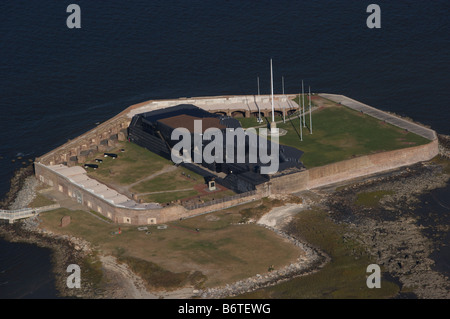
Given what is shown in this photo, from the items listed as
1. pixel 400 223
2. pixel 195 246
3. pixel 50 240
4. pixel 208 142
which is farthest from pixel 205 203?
pixel 400 223

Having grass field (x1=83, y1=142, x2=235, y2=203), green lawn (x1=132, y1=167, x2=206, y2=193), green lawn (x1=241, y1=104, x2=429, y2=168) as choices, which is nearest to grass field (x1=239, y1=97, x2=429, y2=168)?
green lawn (x1=241, y1=104, x2=429, y2=168)

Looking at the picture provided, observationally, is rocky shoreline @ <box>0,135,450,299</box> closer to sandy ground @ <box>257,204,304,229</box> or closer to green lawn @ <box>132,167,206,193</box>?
sandy ground @ <box>257,204,304,229</box>

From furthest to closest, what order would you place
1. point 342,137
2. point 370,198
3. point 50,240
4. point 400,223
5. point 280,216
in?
1. point 342,137
2. point 370,198
3. point 280,216
4. point 50,240
5. point 400,223

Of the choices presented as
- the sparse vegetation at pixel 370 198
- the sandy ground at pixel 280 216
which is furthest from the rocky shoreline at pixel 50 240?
the sparse vegetation at pixel 370 198

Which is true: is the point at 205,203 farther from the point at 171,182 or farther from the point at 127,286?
the point at 127,286
